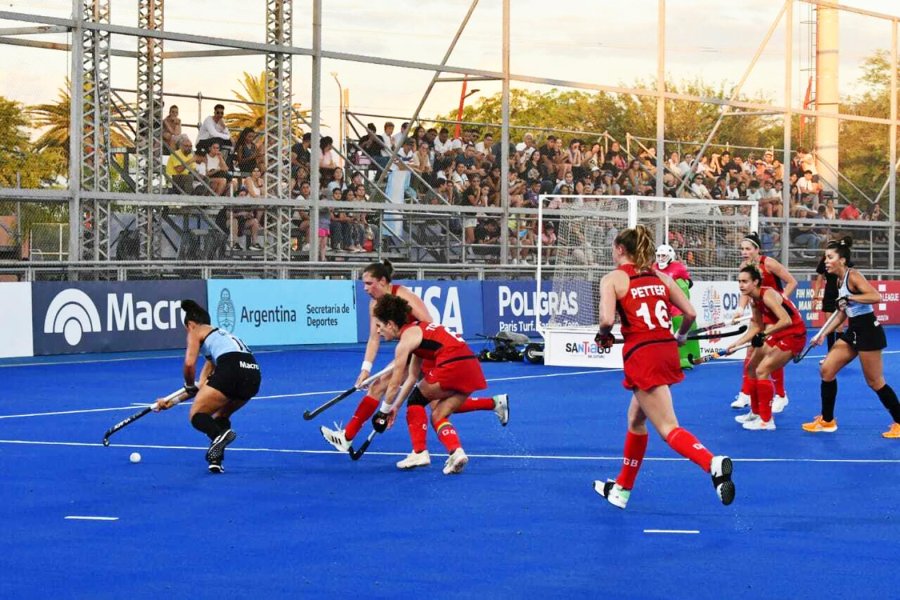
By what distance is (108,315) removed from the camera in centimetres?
2386

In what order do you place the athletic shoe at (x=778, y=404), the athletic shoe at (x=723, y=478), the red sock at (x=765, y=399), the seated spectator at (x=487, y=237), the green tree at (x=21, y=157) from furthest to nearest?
the seated spectator at (x=487, y=237) → the green tree at (x=21, y=157) → the athletic shoe at (x=778, y=404) → the red sock at (x=765, y=399) → the athletic shoe at (x=723, y=478)

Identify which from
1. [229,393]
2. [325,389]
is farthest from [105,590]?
[325,389]

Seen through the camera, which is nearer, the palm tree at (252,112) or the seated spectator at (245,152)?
the seated spectator at (245,152)

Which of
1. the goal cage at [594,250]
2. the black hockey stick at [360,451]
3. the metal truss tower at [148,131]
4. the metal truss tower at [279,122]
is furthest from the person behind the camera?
the metal truss tower at [279,122]

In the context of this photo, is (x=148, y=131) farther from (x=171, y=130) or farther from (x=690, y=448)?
(x=690, y=448)

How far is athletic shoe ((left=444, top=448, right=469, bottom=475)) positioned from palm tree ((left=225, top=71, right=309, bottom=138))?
56.5ft

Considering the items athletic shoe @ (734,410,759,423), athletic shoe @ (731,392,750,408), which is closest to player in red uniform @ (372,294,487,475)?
athletic shoe @ (734,410,759,423)

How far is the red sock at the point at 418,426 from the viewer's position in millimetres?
11758

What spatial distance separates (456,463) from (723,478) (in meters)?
2.82

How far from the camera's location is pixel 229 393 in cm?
1198

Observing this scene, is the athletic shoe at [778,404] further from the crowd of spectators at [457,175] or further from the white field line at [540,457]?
the crowd of spectators at [457,175]

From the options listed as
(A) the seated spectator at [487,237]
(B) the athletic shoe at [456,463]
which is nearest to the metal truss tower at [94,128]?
(A) the seated spectator at [487,237]

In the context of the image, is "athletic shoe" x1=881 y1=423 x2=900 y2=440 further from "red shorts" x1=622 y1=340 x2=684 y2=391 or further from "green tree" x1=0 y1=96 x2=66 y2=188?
"green tree" x1=0 y1=96 x2=66 y2=188

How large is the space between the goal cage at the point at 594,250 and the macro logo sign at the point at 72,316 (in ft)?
23.6
